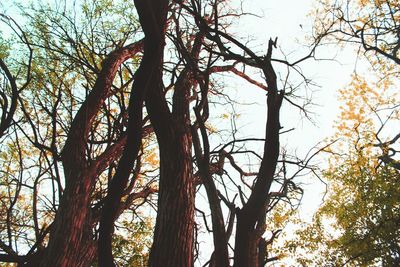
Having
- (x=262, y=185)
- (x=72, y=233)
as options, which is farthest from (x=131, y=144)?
(x=72, y=233)

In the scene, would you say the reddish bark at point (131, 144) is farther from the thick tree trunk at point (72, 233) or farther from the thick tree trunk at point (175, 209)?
the thick tree trunk at point (72, 233)

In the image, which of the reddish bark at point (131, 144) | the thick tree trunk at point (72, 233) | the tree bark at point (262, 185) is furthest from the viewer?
the thick tree trunk at point (72, 233)

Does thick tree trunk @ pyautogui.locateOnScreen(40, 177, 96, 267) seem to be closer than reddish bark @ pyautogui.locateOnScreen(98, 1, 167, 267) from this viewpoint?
No

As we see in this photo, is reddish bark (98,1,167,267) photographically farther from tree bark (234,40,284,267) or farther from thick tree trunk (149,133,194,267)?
tree bark (234,40,284,267)

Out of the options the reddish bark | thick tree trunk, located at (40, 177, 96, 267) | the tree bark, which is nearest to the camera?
the reddish bark

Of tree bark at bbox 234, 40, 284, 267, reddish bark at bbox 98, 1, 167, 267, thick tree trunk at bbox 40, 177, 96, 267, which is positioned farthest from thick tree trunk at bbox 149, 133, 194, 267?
thick tree trunk at bbox 40, 177, 96, 267

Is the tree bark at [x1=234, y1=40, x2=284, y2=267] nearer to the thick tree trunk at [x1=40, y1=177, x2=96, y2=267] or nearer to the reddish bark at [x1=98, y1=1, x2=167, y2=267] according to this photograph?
the reddish bark at [x1=98, y1=1, x2=167, y2=267]

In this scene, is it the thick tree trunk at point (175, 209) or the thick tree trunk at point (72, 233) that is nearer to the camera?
the thick tree trunk at point (175, 209)

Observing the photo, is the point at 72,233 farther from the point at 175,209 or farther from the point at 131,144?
the point at 131,144

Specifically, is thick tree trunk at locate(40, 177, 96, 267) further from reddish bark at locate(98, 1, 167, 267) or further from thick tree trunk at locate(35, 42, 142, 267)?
reddish bark at locate(98, 1, 167, 267)

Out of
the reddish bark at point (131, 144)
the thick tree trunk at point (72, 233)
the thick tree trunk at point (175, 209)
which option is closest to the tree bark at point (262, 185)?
the thick tree trunk at point (175, 209)

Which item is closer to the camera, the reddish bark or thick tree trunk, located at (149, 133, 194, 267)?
the reddish bark

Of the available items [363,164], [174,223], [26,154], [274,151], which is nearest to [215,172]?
[174,223]

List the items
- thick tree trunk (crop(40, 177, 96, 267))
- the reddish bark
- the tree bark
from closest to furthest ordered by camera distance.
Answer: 1. the reddish bark
2. the tree bark
3. thick tree trunk (crop(40, 177, 96, 267))
